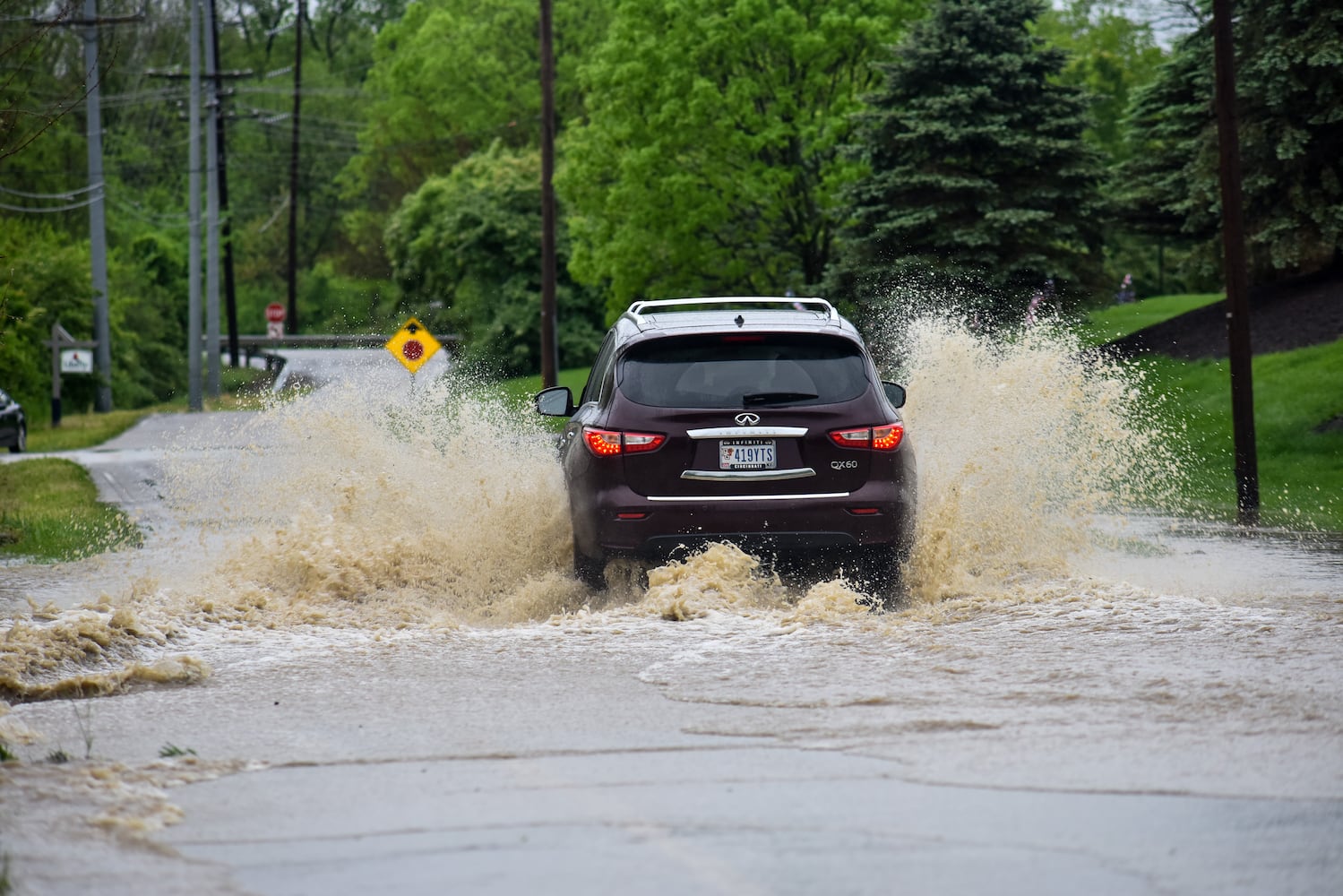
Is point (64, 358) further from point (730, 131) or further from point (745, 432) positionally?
point (745, 432)

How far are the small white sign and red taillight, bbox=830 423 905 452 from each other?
3699 cm

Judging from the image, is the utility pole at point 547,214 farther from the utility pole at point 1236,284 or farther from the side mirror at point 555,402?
the side mirror at point 555,402

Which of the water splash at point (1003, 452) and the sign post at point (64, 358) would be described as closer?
the water splash at point (1003, 452)

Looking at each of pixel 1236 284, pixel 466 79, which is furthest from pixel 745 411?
pixel 466 79

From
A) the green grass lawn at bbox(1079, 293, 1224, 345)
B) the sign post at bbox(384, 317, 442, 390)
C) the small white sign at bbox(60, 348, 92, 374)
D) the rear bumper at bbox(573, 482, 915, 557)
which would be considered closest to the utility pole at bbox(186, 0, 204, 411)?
the small white sign at bbox(60, 348, 92, 374)

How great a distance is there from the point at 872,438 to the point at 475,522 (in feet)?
9.82

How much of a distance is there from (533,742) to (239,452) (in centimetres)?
897

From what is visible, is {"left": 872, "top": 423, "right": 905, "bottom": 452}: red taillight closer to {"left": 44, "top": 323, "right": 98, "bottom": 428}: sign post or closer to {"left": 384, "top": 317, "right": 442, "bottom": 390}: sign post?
{"left": 384, "top": 317, "right": 442, "bottom": 390}: sign post

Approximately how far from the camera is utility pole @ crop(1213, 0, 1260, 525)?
17.3m

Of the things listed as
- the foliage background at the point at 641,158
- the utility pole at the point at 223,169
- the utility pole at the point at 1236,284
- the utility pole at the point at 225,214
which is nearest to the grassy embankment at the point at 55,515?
the foliage background at the point at 641,158

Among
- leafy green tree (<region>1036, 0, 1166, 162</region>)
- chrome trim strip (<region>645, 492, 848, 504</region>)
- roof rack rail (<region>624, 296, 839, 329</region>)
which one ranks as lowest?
chrome trim strip (<region>645, 492, 848, 504</region>)

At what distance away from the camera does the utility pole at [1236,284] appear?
17.3 m

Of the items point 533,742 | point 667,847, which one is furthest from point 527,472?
point 667,847

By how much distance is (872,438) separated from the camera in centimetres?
980
